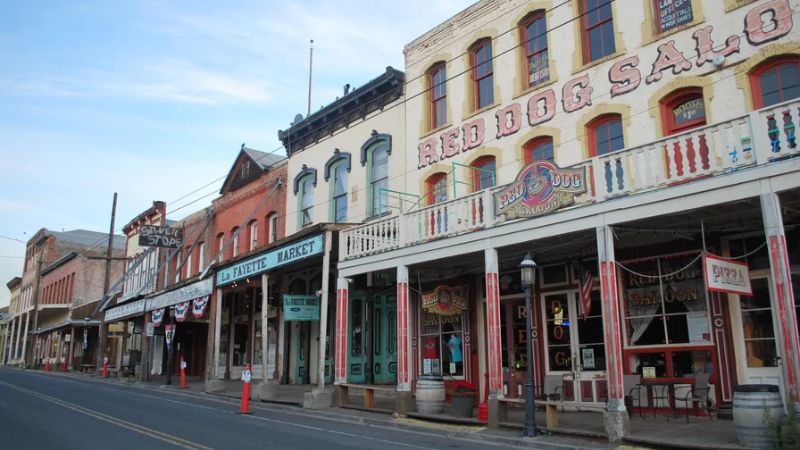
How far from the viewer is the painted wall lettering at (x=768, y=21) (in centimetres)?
1138

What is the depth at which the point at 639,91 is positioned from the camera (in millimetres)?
13352

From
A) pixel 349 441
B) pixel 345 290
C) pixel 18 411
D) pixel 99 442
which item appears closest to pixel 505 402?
pixel 349 441

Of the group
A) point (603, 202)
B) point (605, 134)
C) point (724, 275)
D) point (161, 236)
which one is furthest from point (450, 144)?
point (161, 236)

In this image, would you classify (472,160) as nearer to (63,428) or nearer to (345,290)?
(345,290)

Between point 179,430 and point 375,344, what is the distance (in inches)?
376

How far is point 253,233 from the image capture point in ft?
87.8

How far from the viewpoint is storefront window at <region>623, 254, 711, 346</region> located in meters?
12.4

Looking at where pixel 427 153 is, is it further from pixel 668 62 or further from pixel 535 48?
pixel 668 62

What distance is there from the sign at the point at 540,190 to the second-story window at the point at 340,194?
9652 mm

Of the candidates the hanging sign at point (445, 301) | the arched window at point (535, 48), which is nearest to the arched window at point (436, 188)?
the hanging sign at point (445, 301)

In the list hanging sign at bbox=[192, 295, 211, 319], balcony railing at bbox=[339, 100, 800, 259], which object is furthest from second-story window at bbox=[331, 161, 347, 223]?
balcony railing at bbox=[339, 100, 800, 259]

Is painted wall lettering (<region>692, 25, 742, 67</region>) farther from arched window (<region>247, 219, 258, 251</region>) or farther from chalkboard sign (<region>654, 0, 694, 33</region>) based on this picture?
arched window (<region>247, 219, 258, 251</region>)

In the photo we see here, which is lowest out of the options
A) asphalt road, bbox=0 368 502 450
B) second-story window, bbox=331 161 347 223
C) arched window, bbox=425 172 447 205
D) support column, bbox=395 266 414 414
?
asphalt road, bbox=0 368 502 450

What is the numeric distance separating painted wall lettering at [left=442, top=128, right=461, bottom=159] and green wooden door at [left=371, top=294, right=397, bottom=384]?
17.6ft
